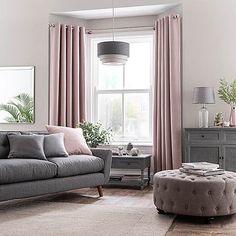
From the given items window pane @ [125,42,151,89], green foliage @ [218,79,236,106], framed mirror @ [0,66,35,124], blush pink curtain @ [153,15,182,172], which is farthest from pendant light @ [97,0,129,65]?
framed mirror @ [0,66,35,124]

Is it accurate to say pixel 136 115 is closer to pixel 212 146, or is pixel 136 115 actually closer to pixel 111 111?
pixel 111 111

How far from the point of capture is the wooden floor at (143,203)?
351cm

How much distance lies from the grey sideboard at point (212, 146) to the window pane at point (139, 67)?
138 cm

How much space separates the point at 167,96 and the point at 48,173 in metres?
2.43

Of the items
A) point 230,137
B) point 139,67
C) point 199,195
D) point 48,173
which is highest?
point 139,67

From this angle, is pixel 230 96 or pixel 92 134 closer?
pixel 230 96

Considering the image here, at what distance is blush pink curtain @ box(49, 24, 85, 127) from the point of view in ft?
21.5

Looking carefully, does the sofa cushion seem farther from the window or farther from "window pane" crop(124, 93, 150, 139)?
"window pane" crop(124, 93, 150, 139)

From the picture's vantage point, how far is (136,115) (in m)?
6.74

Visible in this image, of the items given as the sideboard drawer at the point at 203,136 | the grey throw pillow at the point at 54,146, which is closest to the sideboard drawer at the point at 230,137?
the sideboard drawer at the point at 203,136

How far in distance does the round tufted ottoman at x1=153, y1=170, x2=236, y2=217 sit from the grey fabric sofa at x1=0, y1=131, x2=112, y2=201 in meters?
1.27

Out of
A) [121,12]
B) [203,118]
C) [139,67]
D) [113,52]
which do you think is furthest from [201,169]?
[121,12]

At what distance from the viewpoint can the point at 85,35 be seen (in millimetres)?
6797

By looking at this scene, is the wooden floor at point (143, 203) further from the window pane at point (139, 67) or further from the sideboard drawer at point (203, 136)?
the window pane at point (139, 67)
